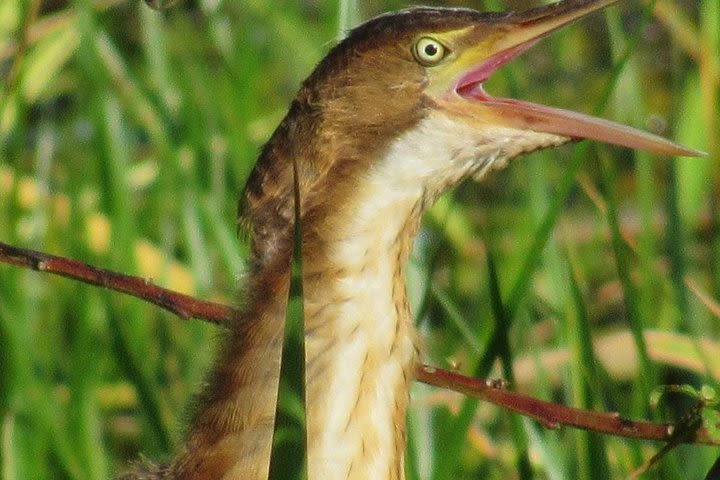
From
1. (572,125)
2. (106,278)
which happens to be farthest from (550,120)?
(106,278)

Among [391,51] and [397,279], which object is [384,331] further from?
[391,51]

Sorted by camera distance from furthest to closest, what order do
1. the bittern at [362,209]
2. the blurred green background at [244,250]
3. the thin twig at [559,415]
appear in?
the blurred green background at [244,250] → the bittern at [362,209] → the thin twig at [559,415]

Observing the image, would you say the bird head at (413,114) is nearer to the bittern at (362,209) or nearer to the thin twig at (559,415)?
the bittern at (362,209)

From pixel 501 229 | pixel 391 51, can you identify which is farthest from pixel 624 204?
pixel 391 51

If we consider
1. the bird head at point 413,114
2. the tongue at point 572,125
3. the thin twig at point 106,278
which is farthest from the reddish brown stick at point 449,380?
the tongue at point 572,125

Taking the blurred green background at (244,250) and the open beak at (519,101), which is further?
the blurred green background at (244,250)

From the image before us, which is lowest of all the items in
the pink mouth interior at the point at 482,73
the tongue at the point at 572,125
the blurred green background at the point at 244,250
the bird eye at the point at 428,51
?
the blurred green background at the point at 244,250

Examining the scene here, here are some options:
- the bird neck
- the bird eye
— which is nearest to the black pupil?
the bird eye
